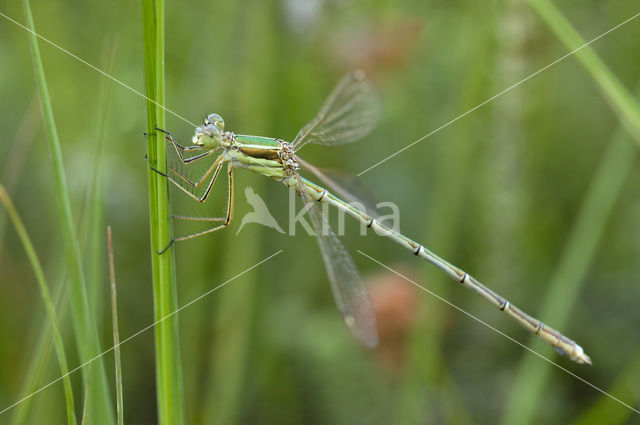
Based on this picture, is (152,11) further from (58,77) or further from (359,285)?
(58,77)

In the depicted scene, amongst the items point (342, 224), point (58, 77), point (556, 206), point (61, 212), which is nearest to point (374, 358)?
point (342, 224)

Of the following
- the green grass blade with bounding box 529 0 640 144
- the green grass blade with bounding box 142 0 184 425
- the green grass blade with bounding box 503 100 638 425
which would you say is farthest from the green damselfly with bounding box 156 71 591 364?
the green grass blade with bounding box 529 0 640 144

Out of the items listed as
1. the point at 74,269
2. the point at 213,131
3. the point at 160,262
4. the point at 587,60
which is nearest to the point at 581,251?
the point at 587,60

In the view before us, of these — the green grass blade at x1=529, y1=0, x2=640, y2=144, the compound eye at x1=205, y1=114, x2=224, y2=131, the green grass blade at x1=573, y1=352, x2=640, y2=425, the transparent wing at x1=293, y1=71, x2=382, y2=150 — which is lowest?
the green grass blade at x1=573, y1=352, x2=640, y2=425

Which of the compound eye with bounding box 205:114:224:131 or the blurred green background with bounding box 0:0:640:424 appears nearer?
the compound eye with bounding box 205:114:224:131

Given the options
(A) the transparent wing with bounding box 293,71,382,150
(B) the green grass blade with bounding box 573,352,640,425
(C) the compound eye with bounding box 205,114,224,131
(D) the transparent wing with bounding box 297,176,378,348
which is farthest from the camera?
(A) the transparent wing with bounding box 293,71,382,150

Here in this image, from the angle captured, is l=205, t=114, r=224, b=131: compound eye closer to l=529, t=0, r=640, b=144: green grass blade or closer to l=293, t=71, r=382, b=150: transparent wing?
l=293, t=71, r=382, b=150: transparent wing

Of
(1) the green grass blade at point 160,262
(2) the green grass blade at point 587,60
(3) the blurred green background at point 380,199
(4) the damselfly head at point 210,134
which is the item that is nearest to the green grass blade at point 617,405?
(3) the blurred green background at point 380,199

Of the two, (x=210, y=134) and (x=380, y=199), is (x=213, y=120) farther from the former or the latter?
(x=380, y=199)
